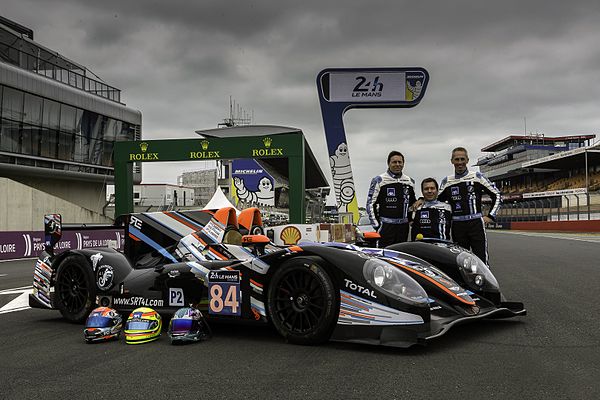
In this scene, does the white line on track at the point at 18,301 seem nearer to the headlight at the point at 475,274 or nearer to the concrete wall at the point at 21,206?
the headlight at the point at 475,274

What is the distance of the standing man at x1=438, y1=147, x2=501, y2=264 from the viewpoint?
657 centimetres

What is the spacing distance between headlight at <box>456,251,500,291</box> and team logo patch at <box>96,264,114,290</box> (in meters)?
3.24

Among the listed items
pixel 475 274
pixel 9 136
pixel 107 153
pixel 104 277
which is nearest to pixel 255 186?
pixel 107 153

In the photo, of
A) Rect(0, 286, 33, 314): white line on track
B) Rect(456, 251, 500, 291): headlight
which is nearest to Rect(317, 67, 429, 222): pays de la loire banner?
Rect(0, 286, 33, 314): white line on track

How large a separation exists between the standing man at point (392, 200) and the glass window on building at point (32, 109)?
A: 31821 mm

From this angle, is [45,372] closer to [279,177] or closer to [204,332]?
[204,332]

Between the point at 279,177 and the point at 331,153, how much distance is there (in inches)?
2121

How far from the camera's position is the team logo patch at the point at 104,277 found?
17.9ft

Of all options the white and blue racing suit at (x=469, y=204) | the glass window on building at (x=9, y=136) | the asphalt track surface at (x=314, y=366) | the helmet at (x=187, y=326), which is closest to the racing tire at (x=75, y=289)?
the asphalt track surface at (x=314, y=366)

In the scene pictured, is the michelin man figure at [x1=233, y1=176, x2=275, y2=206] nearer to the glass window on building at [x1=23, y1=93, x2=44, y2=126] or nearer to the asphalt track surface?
the glass window on building at [x1=23, y1=93, x2=44, y2=126]

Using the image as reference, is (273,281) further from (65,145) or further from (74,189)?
(74,189)

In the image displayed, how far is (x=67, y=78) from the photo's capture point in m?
38.7

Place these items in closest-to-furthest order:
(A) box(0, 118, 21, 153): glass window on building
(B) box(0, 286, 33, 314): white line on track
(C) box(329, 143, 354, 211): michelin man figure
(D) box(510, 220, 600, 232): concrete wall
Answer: (B) box(0, 286, 33, 314): white line on track → (C) box(329, 143, 354, 211): michelin man figure → (A) box(0, 118, 21, 153): glass window on building → (D) box(510, 220, 600, 232): concrete wall

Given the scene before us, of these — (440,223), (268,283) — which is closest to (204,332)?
(268,283)
